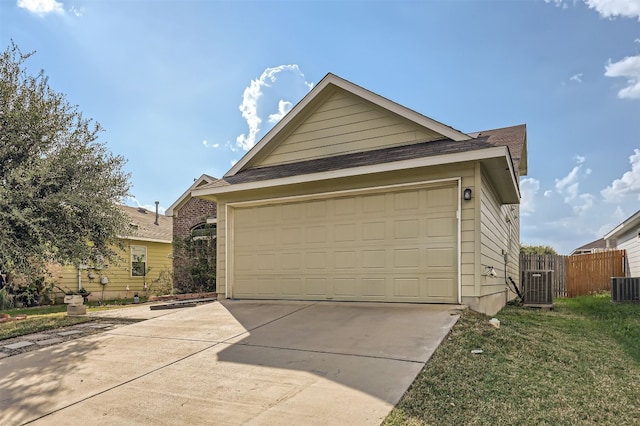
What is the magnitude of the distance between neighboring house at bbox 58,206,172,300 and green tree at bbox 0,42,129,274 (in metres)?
7.76

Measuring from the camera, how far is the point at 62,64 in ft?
30.2

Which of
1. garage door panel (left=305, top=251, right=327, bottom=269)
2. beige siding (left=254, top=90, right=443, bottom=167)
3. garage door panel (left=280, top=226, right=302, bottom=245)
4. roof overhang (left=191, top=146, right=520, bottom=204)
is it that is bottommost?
garage door panel (left=305, top=251, right=327, bottom=269)

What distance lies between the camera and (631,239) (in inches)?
624

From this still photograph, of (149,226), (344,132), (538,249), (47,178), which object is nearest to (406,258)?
(344,132)

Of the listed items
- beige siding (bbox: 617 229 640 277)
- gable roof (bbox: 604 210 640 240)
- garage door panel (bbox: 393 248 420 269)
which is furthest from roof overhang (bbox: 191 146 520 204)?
beige siding (bbox: 617 229 640 277)

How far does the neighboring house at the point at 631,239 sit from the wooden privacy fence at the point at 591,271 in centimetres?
46

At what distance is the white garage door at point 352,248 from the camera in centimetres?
727

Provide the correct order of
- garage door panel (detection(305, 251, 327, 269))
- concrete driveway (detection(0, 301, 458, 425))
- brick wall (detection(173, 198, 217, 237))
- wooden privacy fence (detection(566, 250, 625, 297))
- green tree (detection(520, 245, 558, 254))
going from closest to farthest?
concrete driveway (detection(0, 301, 458, 425)) < garage door panel (detection(305, 251, 327, 269)) < wooden privacy fence (detection(566, 250, 625, 297)) < brick wall (detection(173, 198, 217, 237)) < green tree (detection(520, 245, 558, 254))

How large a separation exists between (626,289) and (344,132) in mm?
9848

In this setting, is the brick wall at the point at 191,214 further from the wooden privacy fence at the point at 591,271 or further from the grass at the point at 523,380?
the wooden privacy fence at the point at 591,271

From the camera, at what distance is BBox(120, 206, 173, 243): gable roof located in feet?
60.4

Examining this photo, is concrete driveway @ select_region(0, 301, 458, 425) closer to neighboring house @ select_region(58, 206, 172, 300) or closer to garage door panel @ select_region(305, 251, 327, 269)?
garage door panel @ select_region(305, 251, 327, 269)

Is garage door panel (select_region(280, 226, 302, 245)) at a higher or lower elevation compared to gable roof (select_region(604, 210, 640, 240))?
lower

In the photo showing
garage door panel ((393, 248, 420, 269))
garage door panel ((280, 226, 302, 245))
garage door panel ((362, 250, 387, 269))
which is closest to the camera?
garage door panel ((393, 248, 420, 269))
